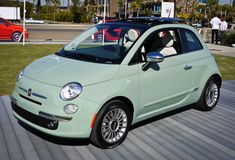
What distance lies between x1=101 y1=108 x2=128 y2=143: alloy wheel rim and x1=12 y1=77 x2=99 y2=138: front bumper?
0.95ft

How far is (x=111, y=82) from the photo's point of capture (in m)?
4.11

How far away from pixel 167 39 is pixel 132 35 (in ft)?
2.40

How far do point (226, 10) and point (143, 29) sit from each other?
301 ft

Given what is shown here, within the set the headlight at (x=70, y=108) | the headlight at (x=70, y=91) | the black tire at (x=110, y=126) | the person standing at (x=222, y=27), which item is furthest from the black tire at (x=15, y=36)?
the headlight at (x=70, y=108)

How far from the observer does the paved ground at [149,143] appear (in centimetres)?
407

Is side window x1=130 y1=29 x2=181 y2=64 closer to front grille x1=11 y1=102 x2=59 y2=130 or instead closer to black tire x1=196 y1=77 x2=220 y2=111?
black tire x1=196 y1=77 x2=220 y2=111

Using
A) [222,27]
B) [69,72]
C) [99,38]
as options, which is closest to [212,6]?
[222,27]

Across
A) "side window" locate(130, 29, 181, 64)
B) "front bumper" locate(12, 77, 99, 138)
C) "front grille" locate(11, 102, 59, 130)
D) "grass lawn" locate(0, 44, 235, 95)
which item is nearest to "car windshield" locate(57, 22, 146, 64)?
"side window" locate(130, 29, 181, 64)

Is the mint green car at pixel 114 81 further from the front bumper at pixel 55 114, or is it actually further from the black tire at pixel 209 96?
the black tire at pixel 209 96

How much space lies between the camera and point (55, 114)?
3812 mm

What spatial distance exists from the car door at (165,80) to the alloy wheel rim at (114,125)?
0.37 metres

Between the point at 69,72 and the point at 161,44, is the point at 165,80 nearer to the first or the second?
the point at 161,44

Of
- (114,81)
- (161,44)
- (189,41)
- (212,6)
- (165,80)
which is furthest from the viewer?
(212,6)

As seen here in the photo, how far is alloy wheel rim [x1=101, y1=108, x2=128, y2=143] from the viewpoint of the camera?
4.20m
